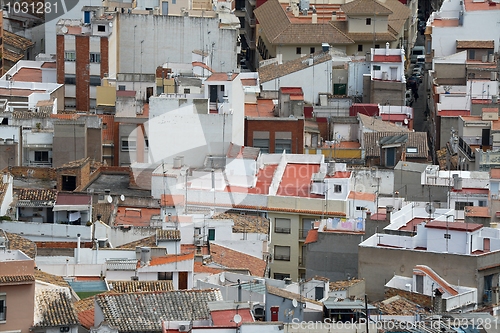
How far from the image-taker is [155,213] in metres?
62.8

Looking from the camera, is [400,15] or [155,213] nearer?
[155,213]

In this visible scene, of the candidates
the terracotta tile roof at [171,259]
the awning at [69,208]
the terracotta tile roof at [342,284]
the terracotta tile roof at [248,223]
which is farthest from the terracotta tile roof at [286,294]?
the terracotta tile roof at [248,223]

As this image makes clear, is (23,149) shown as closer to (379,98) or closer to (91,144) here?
(91,144)

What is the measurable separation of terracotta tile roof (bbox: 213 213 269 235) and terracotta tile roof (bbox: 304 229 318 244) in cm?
138

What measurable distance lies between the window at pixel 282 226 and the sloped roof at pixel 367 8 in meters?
30.9

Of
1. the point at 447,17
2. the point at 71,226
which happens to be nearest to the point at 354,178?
the point at 71,226

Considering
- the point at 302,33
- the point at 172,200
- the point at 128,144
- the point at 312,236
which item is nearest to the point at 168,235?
the point at 312,236

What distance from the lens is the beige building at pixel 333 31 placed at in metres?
93.1

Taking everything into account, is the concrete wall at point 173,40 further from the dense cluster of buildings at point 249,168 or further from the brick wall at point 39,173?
the brick wall at point 39,173

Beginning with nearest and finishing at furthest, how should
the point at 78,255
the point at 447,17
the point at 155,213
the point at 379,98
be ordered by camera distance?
the point at 78,255, the point at 155,213, the point at 379,98, the point at 447,17

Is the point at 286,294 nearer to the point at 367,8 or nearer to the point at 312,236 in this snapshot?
the point at 312,236

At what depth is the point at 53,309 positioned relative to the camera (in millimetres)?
45500

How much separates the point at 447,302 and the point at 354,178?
58.5 ft

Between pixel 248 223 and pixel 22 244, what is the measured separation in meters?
10.2
